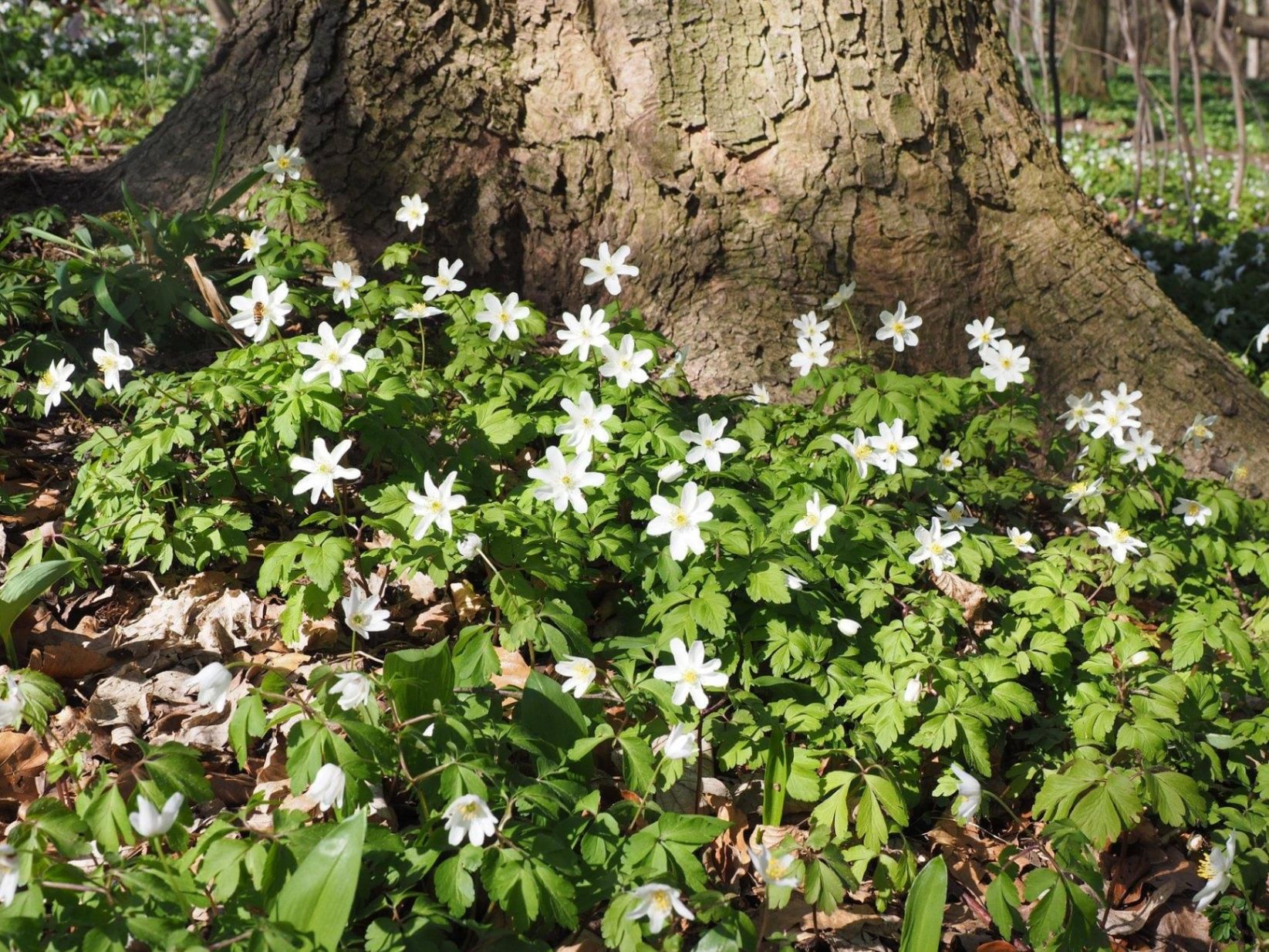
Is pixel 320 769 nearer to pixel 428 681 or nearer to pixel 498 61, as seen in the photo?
pixel 428 681

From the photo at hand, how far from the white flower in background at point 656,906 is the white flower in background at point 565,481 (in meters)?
0.93


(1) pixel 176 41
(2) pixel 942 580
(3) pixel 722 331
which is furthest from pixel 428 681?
(1) pixel 176 41

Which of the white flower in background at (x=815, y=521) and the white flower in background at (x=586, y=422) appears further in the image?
the white flower in background at (x=586, y=422)

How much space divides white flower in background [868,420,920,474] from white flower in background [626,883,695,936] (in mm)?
1335

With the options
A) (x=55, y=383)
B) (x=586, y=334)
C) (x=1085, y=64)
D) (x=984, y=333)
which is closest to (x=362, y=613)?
(x=586, y=334)

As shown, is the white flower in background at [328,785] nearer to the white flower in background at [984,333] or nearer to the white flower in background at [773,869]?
the white flower in background at [773,869]

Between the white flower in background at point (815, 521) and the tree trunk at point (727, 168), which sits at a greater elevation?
the tree trunk at point (727, 168)

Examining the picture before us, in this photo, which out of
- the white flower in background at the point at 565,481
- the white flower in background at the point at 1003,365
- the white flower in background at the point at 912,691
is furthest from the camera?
the white flower in background at the point at 1003,365

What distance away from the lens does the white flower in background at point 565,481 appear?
7.81 ft

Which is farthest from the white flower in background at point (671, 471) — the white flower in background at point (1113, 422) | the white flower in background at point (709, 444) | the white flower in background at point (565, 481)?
the white flower in background at point (1113, 422)

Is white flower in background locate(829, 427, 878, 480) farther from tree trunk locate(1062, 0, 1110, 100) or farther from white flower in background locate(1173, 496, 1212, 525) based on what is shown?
tree trunk locate(1062, 0, 1110, 100)

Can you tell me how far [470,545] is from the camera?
7.53 ft

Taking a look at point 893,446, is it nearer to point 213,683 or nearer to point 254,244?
point 213,683

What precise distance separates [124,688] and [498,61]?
8.51 ft
